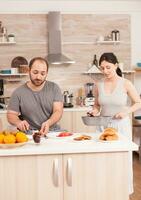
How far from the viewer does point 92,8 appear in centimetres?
602

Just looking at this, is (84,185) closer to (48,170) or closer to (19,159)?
(48,170)

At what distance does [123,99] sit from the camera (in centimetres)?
322

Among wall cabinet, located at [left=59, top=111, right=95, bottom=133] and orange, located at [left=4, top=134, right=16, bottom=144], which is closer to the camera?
orange, located at [left=4, top=134, right=16, bottom=144]

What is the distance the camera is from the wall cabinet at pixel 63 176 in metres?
2.33

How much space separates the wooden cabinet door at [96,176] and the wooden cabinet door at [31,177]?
0.22ft

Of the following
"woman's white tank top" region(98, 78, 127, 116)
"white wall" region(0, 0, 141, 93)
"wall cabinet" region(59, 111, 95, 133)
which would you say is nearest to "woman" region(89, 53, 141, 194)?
"woman's white tank top" region(98, 78, 127, 116)

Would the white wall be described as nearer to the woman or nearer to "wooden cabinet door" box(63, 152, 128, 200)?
the woman

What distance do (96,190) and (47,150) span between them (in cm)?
42

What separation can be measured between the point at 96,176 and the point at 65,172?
0.67ft

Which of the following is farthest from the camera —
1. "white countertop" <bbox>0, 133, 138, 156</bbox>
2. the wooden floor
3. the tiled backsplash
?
the tiled backsplash

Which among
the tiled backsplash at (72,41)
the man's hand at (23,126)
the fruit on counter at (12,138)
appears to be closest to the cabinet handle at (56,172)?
the fruit on counter at (12,138)

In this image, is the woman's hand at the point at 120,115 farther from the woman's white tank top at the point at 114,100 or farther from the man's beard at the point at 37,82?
the man's beard at the point at 37,82

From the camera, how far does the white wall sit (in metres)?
5.89

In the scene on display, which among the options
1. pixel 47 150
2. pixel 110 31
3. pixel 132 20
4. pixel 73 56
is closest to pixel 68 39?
pixel 73 56
